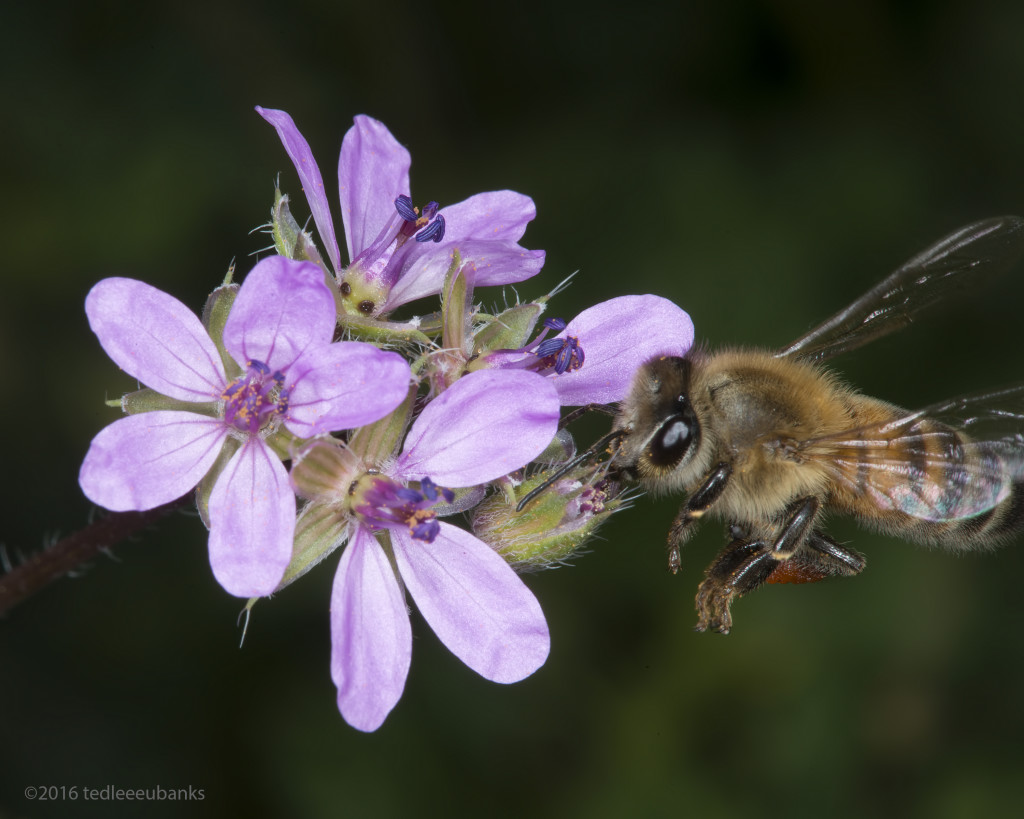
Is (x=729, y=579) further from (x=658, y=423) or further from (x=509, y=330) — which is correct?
(x=509, y=330)

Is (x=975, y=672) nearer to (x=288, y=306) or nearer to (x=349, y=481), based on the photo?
(x=349, y=481)

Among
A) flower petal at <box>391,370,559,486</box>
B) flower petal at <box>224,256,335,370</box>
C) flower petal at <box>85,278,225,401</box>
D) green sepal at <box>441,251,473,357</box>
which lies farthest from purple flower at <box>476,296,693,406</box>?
flower petal at <box>85,278,225,401</box>

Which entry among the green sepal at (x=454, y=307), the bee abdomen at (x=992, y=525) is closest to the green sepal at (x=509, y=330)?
the green sepal at (x=454, y=307)

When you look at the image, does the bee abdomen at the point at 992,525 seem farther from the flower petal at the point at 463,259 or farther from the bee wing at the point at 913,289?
the flower petal at the point at 463,259

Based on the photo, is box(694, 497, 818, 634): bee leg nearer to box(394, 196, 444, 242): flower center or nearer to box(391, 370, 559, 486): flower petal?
box(391, 370, 559, 486): flower petal

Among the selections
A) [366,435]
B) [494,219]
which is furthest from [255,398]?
[494,219]

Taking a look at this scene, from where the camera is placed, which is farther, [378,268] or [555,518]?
[378,268]

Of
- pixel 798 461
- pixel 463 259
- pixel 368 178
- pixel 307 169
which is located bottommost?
pixel 798 461

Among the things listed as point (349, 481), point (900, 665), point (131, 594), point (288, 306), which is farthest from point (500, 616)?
point (900, 665)
